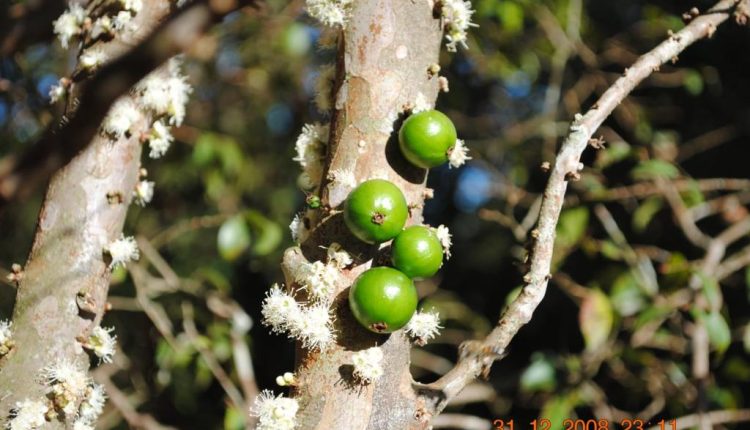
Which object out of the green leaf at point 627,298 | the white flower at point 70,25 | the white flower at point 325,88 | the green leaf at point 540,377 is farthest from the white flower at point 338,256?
the green leaf at point 627,298

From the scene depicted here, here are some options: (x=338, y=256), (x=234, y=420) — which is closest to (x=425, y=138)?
(x=338, y=256)

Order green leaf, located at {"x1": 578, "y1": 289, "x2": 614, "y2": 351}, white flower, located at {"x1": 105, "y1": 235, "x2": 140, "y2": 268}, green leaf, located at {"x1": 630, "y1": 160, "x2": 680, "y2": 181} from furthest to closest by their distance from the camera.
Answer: green leaf, located at {"x1": 630, "y1": 160, "x2": 680, "y2": 181}
green leaf, located at {"x1": 578, "y1": 289, "x2": 614, "y2": 351}
white flower, located at {"x1": 105, "y1": 235, "x2": 140, "y2": 268}

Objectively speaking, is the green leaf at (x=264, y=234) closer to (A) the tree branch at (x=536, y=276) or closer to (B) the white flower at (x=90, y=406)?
(B) the white flower at (x=90, y=406)

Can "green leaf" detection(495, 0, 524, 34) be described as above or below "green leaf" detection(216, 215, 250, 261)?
above

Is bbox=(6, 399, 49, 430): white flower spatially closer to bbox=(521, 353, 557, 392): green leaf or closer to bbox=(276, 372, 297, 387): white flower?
bbox=(276, 372, 297, 387): white flower

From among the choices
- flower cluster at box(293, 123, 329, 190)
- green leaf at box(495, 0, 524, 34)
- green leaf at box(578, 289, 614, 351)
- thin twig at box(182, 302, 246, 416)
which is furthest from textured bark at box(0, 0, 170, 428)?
green leaf at box(495, 0, 524, 34)

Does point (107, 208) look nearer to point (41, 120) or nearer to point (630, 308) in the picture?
point (41, 120)
